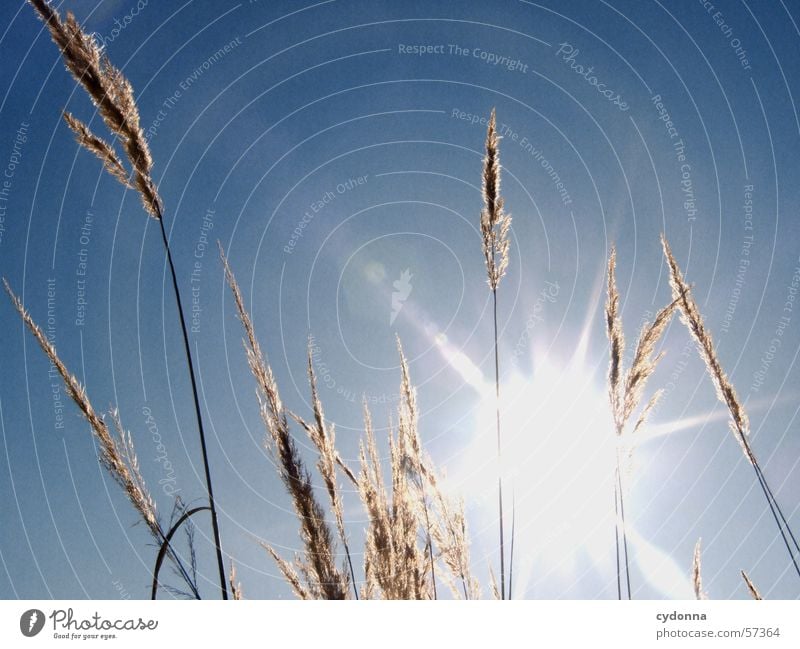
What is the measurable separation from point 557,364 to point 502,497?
171 centimetres

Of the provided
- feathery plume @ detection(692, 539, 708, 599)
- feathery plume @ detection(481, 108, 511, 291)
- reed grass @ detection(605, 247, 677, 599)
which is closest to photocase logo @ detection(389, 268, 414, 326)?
feathery plume @ detection(481, 108, 511, 291)

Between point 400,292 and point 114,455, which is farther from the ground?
point 400,292

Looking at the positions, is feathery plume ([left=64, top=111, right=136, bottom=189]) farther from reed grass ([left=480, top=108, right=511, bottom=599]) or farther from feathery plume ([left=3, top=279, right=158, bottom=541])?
reed grass ([left=480, top=108, right=511, bottom=599])

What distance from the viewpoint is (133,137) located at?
203cm

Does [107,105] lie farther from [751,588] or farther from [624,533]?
[751,588]
